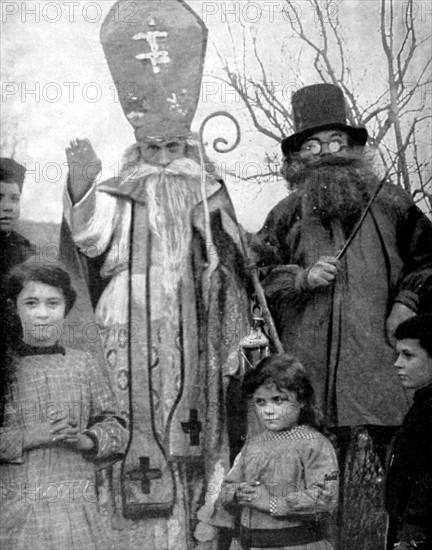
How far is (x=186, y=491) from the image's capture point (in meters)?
5.73

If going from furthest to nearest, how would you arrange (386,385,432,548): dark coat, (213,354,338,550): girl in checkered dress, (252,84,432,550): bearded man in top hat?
(252,84,432,550): bearded man in top hat
(213,354,338,550): girl in checkered dress
(386,385,432,548): dark coat

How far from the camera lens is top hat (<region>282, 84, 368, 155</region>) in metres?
5.97

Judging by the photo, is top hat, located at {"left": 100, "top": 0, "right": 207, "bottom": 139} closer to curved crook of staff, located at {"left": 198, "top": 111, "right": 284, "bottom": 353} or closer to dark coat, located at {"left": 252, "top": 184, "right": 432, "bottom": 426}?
curved crook of staff, located at {"left": 198, "top": 111, "right": 284, "bottom": 353}

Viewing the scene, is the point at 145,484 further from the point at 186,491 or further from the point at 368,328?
the point at 368,328

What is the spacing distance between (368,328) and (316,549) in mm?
1177

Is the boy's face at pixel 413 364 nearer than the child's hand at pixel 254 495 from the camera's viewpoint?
No

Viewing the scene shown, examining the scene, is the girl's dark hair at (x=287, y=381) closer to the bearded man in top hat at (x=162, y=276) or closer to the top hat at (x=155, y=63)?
the bearded man in top hat at (x=162, y=276)

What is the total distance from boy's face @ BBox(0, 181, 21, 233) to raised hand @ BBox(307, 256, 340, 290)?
5.29 feet

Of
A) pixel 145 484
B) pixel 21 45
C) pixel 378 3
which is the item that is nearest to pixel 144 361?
pixel 145 484

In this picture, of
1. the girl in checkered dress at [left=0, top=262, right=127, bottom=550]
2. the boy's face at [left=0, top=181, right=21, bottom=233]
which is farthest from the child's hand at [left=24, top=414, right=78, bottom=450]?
the boy's face at [left=0, top=181, right=21, bottom=233]

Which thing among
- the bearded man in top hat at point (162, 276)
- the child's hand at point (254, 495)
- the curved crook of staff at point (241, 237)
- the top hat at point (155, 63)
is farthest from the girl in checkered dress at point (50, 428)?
the top hat at point (155, 63)

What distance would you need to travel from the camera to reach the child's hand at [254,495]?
5.51 metres

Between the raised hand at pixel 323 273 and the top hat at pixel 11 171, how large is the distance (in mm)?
1641

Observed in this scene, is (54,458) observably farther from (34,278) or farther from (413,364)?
(413,364)
